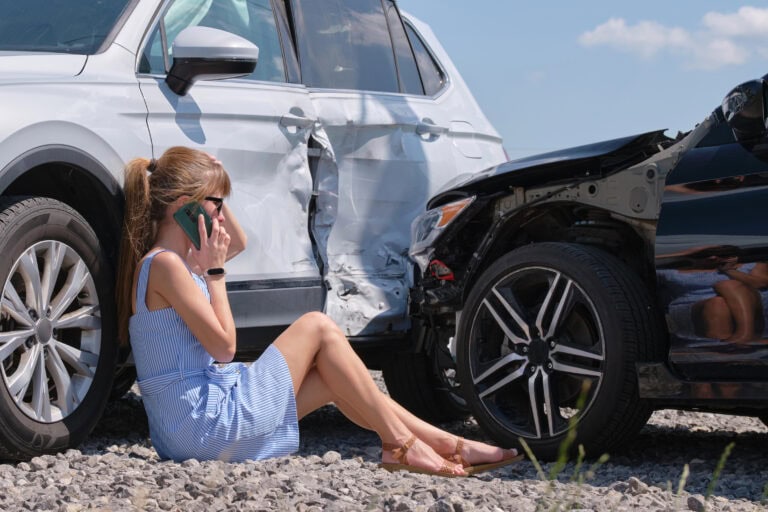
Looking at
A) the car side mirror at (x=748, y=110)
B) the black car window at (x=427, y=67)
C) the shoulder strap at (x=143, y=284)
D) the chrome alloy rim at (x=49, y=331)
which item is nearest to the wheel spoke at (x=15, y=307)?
the chrome alloy rim at (x=49, y=331)

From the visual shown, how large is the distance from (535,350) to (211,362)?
132cm

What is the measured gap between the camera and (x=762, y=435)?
6344 millimetres

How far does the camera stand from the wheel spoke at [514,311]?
5.05m

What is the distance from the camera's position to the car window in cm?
518

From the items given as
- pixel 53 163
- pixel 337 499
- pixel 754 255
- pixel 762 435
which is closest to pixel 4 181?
pixel 53 163

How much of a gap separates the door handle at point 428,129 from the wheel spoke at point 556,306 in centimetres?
183

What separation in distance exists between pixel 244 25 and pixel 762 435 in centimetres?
326

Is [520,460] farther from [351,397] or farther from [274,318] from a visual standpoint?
[274,318]

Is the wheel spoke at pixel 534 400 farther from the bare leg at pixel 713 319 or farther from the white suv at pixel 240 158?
the white suv at pixel 240 158

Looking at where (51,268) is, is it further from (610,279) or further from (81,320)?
(610,279)

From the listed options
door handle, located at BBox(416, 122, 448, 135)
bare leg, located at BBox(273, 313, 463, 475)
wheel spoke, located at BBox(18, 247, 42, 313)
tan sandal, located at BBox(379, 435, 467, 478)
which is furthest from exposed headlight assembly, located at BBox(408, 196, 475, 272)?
wheel spoke, located at BBox(18, 247, 42, 313)

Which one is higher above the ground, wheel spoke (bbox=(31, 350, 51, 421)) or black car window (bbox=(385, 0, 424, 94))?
black car window (bbox=(385, 0, 424, 94))

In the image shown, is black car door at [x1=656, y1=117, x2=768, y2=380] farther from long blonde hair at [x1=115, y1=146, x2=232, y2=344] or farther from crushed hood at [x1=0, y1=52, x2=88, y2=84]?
crushed hood at [x1=0, y1=52, x2=88, y2=84]

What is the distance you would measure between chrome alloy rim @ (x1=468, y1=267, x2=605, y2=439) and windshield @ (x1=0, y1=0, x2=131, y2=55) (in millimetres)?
1911
